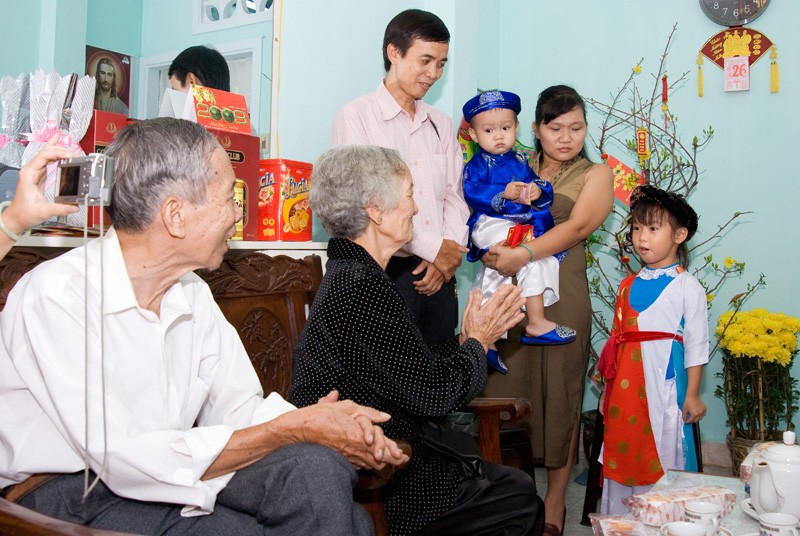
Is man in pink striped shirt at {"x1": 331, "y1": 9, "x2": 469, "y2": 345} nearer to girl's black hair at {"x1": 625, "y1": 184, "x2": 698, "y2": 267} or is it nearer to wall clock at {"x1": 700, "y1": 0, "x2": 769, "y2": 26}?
girl's black hair at {"x1": 625, "y1": 184, "x2": 698, "y2": 267}

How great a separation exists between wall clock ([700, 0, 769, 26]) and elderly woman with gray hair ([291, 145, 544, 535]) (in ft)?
7.74

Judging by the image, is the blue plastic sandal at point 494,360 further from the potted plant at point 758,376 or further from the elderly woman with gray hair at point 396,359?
the potted plant at point 758,376

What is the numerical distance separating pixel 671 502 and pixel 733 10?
8.85 feet

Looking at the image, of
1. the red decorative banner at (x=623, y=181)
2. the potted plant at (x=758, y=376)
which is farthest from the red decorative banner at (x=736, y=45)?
the potted plant at (x=758, y=376)

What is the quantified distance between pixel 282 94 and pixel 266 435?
1.54 metres

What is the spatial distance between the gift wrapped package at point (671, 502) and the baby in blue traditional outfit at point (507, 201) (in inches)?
37.6

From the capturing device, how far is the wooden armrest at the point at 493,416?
6.67 feet

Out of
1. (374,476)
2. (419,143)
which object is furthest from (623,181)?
(374,476)

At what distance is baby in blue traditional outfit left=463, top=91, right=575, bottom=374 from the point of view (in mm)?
2633

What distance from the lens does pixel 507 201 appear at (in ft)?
8.82

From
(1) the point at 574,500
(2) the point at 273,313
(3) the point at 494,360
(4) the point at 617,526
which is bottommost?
(1) the point at 574,500

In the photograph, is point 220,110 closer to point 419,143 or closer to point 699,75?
point 419,143

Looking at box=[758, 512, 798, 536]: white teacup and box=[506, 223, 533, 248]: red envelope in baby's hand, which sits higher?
box=[506, 223, 533, 248]: red envelope in baby's hand

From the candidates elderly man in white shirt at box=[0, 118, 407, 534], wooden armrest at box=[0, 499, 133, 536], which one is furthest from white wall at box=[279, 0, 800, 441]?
wooden armrest at box=[0, 499, 133, 536]
